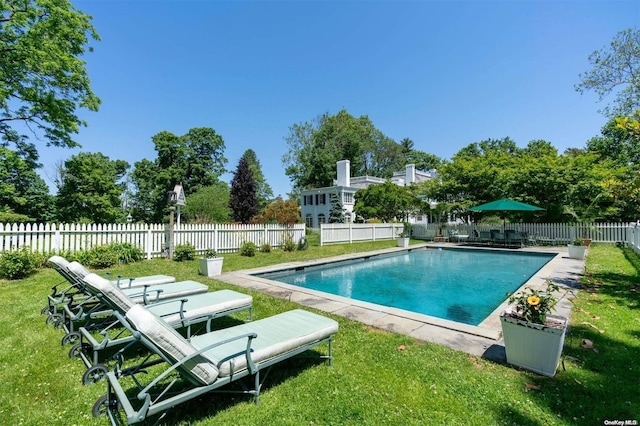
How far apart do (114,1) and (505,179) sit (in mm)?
20734

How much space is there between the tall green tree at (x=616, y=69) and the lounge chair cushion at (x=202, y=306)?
1704 cm

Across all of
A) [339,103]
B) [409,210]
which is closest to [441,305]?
[409,210]

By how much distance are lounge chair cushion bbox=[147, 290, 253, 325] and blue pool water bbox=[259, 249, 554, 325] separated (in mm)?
3951

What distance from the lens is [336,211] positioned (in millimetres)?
28656

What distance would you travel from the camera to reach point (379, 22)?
38.0 ft

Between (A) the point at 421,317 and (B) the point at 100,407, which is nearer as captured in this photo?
(B) the point at 100,407

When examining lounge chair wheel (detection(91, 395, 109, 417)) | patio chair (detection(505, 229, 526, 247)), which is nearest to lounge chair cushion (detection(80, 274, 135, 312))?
lounge chair wheel (detection(91, 395, 109, 417))

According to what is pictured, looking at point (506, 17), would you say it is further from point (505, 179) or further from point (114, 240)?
point (114, 240)

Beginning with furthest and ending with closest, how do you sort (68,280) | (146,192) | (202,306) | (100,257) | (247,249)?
(146,192) < (247,249) < (100,257) < (68,280) < (202,306)

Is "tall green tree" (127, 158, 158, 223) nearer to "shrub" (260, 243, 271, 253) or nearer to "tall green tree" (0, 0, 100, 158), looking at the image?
"tall green tree" (0, 0, 100, 158)

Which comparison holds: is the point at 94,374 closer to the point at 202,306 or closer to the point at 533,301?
the point at 202,306

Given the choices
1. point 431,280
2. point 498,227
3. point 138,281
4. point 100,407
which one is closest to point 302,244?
point 431,280

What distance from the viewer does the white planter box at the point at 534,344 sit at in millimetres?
2717

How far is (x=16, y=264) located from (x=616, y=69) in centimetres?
2210
